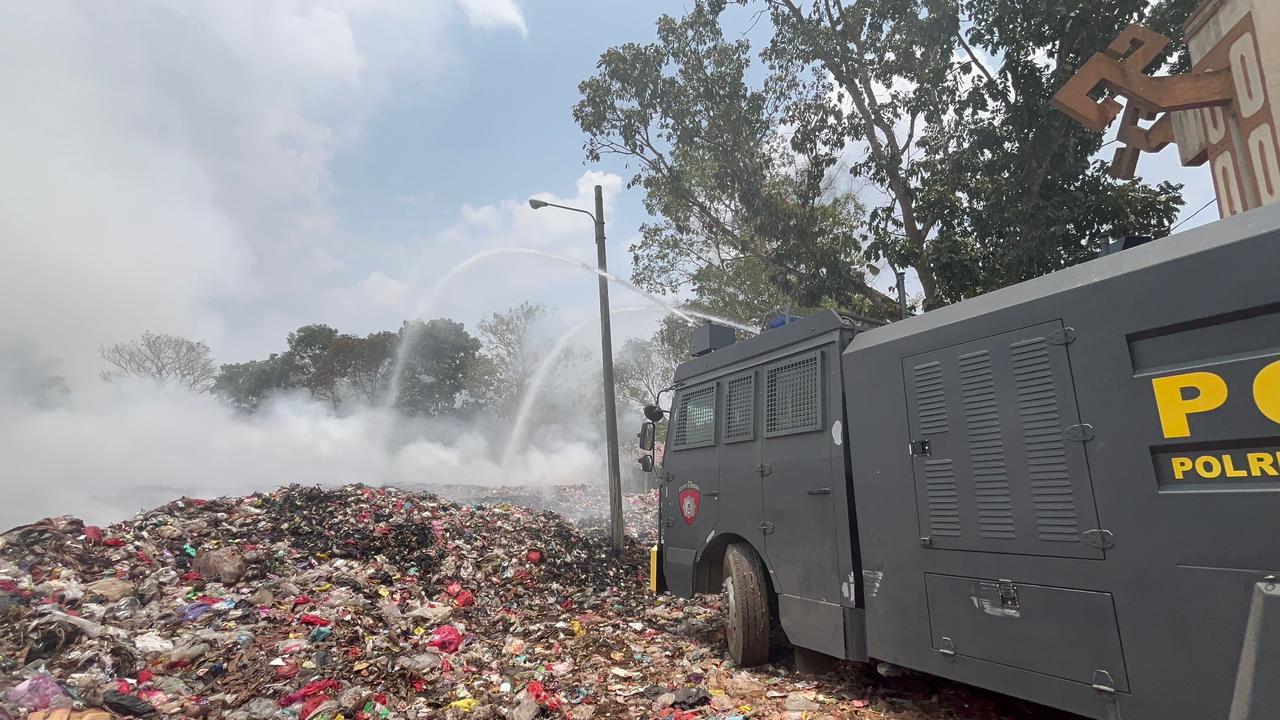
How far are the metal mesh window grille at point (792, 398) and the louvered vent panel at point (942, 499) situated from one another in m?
1.03

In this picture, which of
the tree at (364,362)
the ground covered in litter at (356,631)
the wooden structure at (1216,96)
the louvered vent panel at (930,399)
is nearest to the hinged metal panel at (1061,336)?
the louvered vent panel at (930,399)

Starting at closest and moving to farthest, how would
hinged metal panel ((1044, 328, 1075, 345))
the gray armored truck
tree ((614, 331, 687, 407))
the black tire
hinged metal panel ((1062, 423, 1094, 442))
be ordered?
1. the gray armored truck
2. hinged metal panel ((1062, 423, 1094, 442))
3. hinged metal panel ((1044, 328, 1075, 345))
4. the black tire
5. tree ((614, 331, 687, 407))

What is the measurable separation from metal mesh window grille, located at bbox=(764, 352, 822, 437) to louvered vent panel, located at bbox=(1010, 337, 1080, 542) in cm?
160

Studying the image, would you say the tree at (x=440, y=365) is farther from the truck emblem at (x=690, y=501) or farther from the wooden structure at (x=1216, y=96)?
the wooden structure at (x=1216, y=96)

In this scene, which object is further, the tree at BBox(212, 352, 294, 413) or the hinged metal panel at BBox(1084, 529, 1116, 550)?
the tree at BBox(212, 352, 294, 413)

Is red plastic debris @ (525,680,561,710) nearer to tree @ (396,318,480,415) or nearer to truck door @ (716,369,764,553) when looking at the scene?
truck door @ (716,369,764,553)

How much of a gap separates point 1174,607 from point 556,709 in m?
3.90

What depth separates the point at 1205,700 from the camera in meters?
2.82

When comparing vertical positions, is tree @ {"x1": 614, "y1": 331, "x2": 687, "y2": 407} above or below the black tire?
above

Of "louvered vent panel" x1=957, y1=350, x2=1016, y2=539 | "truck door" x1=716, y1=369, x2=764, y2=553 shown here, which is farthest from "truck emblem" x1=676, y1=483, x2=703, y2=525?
"louvered vent panel" x1=957, y1=350, x2=1016, y2=539

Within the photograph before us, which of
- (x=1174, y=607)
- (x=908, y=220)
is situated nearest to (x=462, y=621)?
(x=1174, y=607)

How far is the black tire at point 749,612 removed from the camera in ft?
18.4

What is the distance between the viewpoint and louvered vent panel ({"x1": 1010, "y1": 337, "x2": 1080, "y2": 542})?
342 centimetres

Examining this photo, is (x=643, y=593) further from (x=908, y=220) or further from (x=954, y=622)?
(x=908, y=220)
